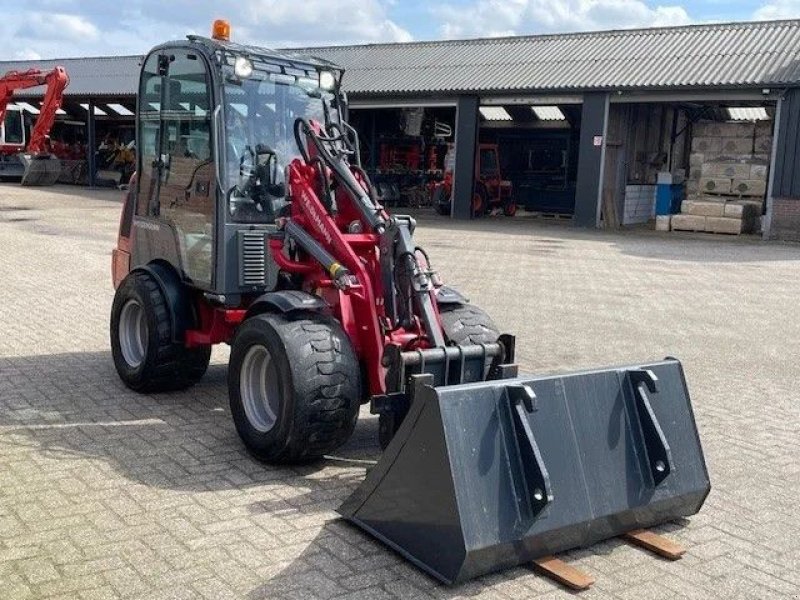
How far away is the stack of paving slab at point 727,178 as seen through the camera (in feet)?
78.9

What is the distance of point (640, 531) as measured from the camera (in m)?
4.67

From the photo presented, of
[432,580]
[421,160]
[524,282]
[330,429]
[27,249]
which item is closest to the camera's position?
[432,580]

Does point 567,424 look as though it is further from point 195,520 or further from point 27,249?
point 27,249

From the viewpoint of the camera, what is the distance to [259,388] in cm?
562

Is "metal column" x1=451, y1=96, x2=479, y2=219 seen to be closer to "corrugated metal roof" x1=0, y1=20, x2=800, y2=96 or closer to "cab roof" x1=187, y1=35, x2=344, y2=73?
"corrugated metal roof" x1=0, y1=20, x2=800, y2=96

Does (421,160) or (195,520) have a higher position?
(421,160)

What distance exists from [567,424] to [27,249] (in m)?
13.6

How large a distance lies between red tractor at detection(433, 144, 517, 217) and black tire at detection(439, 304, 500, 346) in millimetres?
22340

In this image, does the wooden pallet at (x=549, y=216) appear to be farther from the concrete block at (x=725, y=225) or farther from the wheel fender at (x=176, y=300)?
the wheel fender at (x=176, y=300)

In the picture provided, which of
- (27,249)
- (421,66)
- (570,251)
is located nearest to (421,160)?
(421,66)

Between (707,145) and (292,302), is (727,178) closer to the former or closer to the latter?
(707,145)

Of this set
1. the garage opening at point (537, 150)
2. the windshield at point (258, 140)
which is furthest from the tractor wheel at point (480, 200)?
the windshield at point (258, 140)

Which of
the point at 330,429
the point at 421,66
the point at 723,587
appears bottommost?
the point at 723,587

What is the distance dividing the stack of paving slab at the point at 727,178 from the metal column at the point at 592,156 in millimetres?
2277
